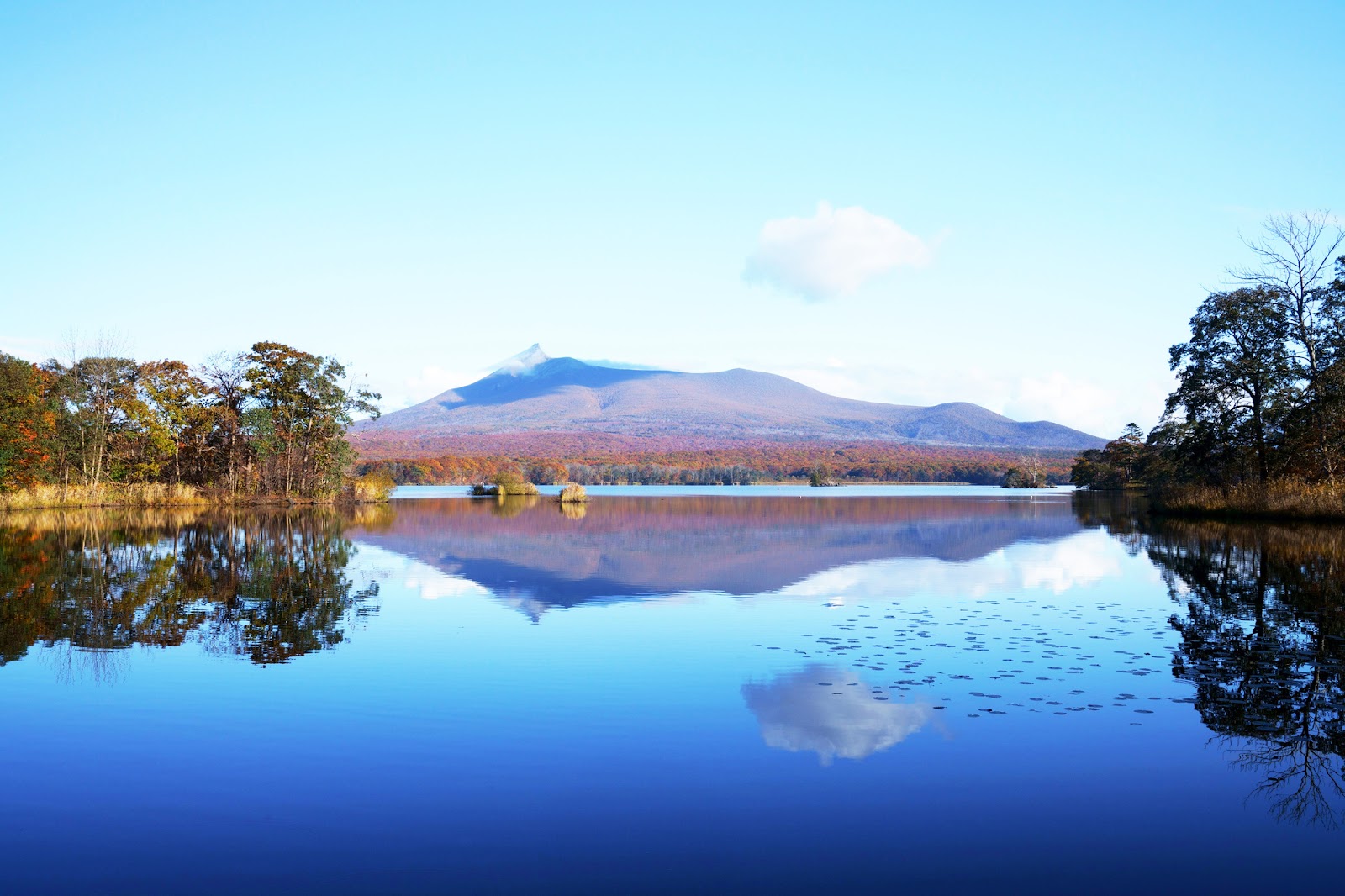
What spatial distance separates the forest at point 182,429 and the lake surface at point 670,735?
82.8 ft

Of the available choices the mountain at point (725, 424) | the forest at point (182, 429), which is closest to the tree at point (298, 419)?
the forest at point (182, 429)

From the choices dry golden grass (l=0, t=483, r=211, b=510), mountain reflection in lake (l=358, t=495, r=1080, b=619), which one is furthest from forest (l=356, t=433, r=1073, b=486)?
mountain reflection in lake (l=358, t=495, r=1080, b=619)

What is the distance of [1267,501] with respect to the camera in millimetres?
26953

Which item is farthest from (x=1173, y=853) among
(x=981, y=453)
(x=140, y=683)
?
(x=981, y=453)

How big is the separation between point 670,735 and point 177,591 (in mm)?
9701

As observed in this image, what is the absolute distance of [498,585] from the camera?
570 inches

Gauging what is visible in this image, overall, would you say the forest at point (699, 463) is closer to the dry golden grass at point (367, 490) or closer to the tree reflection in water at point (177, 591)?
the dry golden grass at point (367, 490)

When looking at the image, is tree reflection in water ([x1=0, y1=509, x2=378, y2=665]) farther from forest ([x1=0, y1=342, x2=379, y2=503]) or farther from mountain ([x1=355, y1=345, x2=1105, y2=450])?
mountain ([x1=355, y1=345, x2=1105, y2=450])

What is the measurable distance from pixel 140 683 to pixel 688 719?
185 inches

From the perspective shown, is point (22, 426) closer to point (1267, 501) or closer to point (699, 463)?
point (1267, 501)

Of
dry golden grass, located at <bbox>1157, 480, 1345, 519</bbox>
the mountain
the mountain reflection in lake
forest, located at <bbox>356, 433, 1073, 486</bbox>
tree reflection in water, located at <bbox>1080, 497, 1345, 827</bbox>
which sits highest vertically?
the mountain

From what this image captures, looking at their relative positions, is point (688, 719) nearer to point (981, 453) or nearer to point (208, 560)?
point (208, 560)

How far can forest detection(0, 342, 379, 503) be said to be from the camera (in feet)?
114

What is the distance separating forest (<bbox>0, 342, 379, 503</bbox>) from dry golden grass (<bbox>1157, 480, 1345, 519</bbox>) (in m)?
34.0
